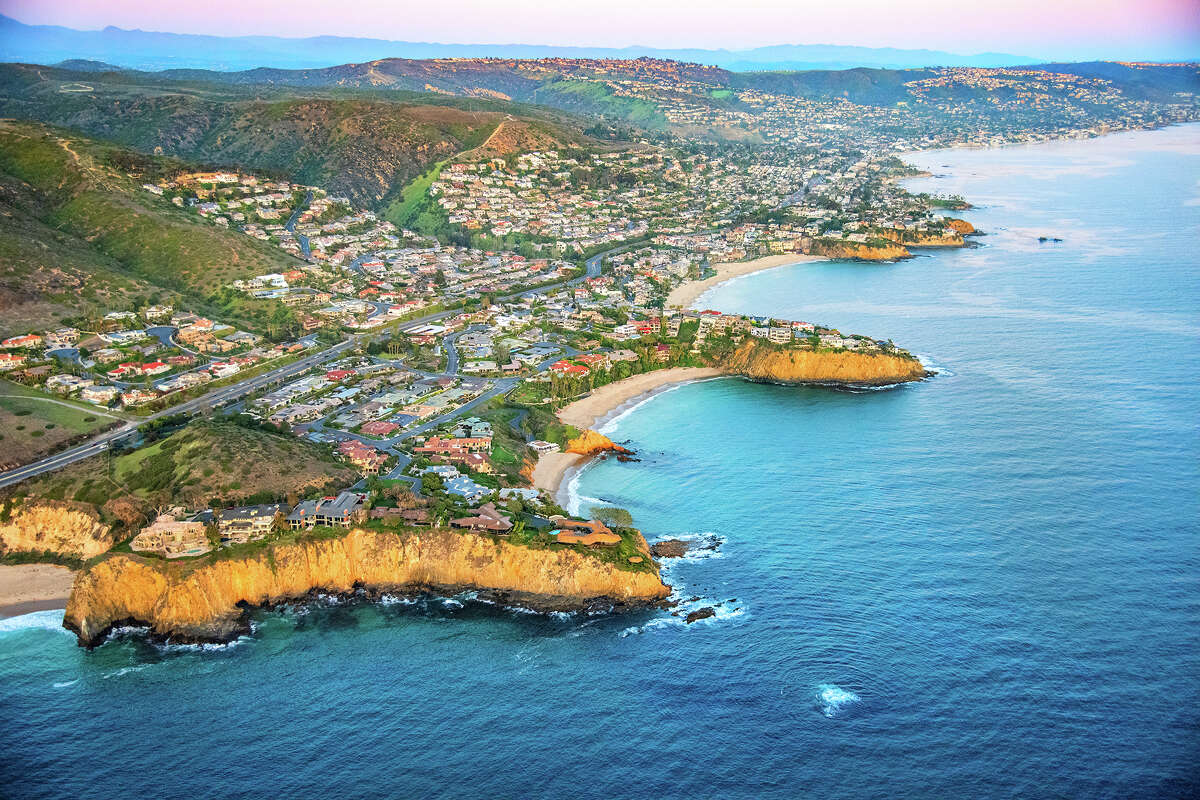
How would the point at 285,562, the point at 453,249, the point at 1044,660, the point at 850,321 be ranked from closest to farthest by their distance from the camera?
the point at 1044,660, the point at 285,562, the point at 850,321, the point at 453,249

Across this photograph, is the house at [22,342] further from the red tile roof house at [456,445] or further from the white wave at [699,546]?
the white wave at [699,546]

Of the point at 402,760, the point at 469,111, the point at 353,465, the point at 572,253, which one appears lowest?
the point at 402,760

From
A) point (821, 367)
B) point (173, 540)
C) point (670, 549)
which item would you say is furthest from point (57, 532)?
point (821, 367)

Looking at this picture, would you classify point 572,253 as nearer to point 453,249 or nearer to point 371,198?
point 453,249

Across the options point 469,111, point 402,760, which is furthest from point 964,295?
point 469,111

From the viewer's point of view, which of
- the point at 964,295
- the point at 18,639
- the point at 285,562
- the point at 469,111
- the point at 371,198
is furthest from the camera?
the point at 469,111

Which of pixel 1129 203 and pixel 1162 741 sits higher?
pixel 1129 203

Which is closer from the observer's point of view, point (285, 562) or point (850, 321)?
point (285, 562)

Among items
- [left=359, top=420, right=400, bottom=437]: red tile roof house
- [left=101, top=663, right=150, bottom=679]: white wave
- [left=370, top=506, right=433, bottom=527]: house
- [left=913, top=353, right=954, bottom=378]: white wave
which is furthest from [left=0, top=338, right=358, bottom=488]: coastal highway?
[left=913, top=353, right=954, bottom=378]: white wave
